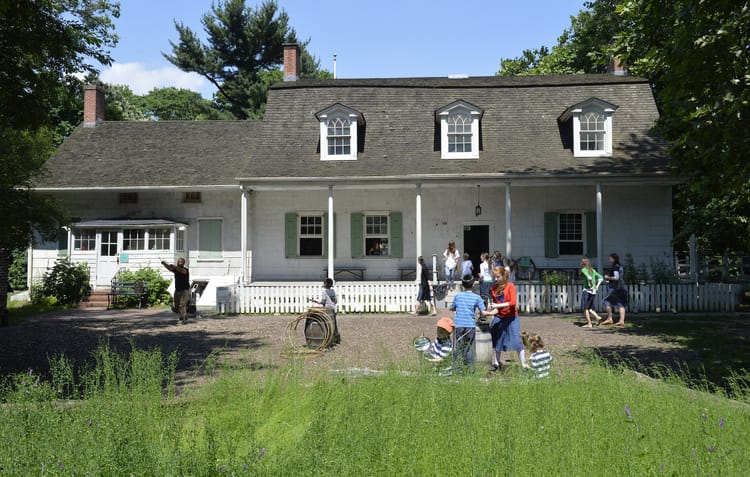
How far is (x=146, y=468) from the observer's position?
14.4 ft

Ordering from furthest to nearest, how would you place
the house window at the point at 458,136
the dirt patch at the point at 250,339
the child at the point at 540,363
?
1. the house window at the point at 458,136
2. the dirt patch at the point at 250,339
3. the child at the point at 540,363

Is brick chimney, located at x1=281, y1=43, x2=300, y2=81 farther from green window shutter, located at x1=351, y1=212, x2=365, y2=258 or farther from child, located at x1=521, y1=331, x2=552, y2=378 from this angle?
child, located at x1=521, y1=331, x2=552, y2=378

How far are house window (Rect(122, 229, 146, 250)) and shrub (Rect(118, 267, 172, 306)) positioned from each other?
1.28 metres

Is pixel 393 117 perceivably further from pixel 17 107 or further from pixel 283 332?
pixel 17 107

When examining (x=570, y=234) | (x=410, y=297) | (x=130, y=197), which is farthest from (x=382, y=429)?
(x=130, y=197)

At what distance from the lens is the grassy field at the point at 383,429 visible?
4488 mm

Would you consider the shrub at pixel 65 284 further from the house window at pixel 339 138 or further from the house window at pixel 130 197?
the house window at pixel 339 138

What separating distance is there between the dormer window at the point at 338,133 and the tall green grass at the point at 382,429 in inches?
597

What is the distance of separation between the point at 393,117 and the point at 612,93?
8.17 meters

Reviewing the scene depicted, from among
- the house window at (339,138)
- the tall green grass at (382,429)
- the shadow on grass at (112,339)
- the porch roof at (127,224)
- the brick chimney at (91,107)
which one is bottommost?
the shadow on grass at (112,339)

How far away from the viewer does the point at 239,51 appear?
4431 centimetres

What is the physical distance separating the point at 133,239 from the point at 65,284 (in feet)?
8.90

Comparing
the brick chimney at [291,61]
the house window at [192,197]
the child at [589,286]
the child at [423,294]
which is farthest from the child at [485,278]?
the brick chimney at [291,61]

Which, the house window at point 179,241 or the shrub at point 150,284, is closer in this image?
the shrub at point 150,284
